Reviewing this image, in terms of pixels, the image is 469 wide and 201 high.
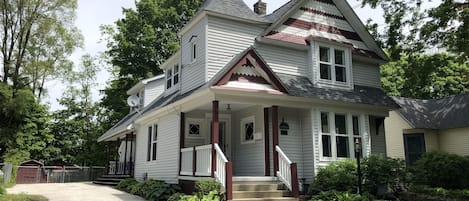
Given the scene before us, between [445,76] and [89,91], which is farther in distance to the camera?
[89,91]

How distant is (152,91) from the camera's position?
20.9 m

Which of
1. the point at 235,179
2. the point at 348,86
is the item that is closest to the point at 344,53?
the point at 348,86

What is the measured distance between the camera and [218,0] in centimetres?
1370

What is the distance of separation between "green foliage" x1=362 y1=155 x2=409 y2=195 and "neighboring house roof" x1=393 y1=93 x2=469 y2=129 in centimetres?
791

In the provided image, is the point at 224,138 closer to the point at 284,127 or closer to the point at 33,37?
the point at 284,127

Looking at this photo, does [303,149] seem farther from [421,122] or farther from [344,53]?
[421,122]

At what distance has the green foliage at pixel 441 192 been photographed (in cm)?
1044

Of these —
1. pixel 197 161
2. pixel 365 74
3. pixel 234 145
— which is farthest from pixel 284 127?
pixel 365 74

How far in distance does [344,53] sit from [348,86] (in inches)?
51.4

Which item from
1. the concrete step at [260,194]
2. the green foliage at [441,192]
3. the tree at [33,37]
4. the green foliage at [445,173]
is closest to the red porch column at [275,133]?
the concrete step at [260,194]

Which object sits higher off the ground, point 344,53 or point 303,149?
point 344,53

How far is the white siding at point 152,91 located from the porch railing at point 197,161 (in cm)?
870

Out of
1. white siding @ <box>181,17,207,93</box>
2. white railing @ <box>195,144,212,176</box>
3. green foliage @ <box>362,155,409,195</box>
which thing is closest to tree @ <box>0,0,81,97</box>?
white siding @ <box>181,17,207,93</box>

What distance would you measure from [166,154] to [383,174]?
7658 mm
